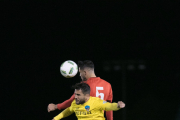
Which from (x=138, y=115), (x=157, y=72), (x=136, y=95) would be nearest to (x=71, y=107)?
(x=138, y=115)

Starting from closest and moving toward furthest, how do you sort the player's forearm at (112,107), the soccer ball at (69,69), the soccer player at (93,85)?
the player's forearm at (112,107) → the soccer player at (93,85) → the soccer ball at (69,69)

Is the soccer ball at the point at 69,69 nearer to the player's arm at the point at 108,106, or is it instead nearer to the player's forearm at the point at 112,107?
the player's arm at the point at 108,106

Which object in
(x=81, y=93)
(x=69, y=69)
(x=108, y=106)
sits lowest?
(x=108, y=106)

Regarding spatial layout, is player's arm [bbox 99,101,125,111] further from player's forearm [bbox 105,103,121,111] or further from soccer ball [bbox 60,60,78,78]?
soccer ball [bbox 60,60,78,78]

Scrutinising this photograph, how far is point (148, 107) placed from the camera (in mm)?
9438

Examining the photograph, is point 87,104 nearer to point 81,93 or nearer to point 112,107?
point 81,93

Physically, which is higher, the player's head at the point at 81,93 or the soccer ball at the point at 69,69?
the soccer ball at the point at 69,69

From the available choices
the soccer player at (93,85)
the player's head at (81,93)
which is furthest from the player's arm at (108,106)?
the soccer player at (93,85)

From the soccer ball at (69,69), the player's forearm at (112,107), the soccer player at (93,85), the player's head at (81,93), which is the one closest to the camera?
the player's forearm at (112,107)

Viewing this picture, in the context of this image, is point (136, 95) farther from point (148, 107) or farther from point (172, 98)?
point (172, 98)

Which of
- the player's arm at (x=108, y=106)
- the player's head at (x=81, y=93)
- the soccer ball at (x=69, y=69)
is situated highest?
the soccer ball at (x=69, y=69)

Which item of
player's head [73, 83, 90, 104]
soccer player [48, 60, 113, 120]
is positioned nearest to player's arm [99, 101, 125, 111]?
player's head [73, 83, 90, 104]

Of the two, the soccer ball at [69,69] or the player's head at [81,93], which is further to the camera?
the soccer ball at [69,69]

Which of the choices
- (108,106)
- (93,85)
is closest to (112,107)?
(108,106)
